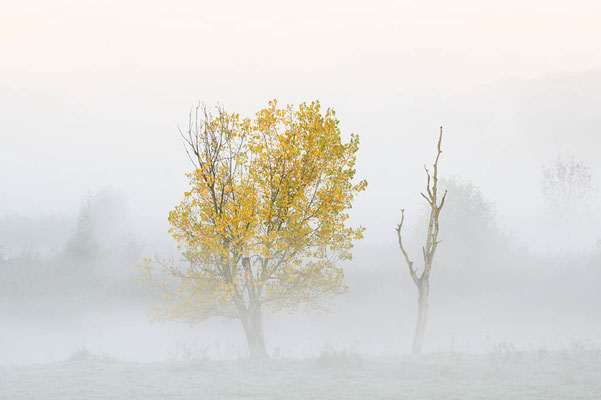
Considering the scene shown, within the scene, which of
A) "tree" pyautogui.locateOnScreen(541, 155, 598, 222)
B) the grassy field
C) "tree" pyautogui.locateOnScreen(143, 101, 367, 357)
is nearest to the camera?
the grassy field

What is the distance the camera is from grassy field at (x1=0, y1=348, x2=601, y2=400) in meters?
13.4

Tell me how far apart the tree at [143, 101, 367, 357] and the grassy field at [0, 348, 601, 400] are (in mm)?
4152

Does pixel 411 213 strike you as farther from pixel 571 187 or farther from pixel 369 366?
pixel 369 366

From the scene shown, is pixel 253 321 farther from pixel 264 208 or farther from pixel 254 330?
pixel 264 208

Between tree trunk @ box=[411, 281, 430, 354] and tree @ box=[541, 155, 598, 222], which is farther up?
tree @ box=[541, 155, 598, 222]

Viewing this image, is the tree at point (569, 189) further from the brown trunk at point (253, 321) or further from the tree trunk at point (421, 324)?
the brown trunk at point (253, 321)

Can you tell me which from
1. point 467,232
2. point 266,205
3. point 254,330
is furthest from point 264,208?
point 467,232

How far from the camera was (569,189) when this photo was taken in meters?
74.2

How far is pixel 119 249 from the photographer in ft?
→ 173

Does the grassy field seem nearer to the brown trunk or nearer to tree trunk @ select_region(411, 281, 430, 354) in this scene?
tree trunk @ select_region(411, 281, 430, 354)

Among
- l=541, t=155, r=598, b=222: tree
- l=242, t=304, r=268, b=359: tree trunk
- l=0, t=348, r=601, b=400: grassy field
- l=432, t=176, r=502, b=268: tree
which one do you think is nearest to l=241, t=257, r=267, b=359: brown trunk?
l=242, t=304, r=268, b=359: tree trunk

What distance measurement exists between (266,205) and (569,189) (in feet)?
219

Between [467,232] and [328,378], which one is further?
[467,232]

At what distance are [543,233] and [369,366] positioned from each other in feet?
327
